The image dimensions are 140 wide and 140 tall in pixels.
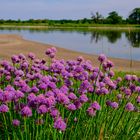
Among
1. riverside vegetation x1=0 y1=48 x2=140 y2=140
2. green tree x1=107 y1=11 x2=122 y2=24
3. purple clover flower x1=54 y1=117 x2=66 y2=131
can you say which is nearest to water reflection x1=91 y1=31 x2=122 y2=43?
riverside vegetation x1=0 y1=48 x2=140 y2=140

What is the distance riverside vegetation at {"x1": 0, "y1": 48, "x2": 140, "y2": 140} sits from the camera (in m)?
3.96

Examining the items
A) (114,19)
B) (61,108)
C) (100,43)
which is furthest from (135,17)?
(61,108)

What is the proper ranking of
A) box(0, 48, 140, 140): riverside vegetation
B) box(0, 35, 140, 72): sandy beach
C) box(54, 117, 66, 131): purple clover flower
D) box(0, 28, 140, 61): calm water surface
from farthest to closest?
box(0, 28, 140, 61): calm water surface < box(0, 35, 140, 72): sandy beach < box(0, 48, 140, 140): riverside vegetation < box(54, 117, 66, 131): purple clover flower

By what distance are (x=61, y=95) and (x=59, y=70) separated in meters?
1.54

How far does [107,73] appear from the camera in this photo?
236 inches

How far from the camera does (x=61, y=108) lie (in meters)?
4.58

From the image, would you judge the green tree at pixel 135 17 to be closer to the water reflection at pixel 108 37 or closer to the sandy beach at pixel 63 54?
the water reflection at pixel 108 37

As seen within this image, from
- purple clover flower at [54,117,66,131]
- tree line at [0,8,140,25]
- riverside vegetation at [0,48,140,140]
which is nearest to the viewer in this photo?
purple clover flower at [54,117,66,131]

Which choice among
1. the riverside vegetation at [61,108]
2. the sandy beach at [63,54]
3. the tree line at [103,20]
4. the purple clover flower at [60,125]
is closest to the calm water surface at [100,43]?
the sandy beach at [63,54]

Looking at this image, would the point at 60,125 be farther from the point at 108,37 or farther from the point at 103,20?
the point at 103,20

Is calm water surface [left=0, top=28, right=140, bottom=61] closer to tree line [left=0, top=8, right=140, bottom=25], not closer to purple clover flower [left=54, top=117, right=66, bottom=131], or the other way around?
purple clover flower [left=54, top=117, right=66, bottom=131]

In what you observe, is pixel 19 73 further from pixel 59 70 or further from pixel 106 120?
pixel 106 120

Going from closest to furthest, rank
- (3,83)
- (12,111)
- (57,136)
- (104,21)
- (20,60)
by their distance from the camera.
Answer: (57,136) → (12,111) → (3,83) → (20,60) → (104,21)

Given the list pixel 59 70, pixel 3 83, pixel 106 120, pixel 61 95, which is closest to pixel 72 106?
pixel 61 95
